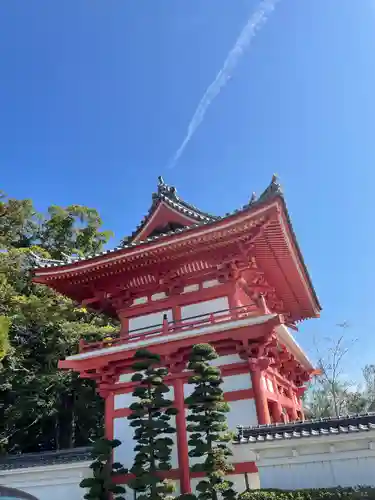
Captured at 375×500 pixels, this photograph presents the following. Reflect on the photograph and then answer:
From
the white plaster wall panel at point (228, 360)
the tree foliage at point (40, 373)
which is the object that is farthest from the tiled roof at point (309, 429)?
the tree foliage at point (40, 373)

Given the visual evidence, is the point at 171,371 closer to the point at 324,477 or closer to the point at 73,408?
the point at 324,477

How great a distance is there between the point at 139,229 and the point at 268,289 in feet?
16.0

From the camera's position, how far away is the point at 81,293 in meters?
13.8

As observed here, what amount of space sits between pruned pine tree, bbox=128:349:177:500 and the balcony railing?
42.9 inches

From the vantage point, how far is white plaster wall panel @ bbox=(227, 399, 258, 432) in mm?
10124

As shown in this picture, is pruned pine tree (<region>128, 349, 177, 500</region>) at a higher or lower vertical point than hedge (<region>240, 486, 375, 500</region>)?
higher

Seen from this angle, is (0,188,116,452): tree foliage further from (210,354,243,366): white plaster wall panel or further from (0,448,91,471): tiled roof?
(210,354,243,366): white plaster wall panel

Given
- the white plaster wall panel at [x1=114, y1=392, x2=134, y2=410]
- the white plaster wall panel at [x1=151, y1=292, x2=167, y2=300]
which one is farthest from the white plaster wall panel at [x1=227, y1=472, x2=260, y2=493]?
the white plaster wall panel at [x1=151, y1=292, x2=167, y2=300]

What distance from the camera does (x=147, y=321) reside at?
12539 mm

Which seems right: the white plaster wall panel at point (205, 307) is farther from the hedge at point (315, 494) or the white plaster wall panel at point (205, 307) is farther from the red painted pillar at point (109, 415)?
the hedge at point (315, 494)

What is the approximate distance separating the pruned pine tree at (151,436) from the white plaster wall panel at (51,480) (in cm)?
190

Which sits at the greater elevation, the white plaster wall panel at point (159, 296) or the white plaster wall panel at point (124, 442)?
the white plaster wall panel at point (159, 296)

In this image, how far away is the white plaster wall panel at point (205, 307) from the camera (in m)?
11.7

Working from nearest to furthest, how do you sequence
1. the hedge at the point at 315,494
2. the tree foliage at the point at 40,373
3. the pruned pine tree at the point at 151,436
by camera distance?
the hedge at the point at 315,494 → the pruned pine tree at the point at 151,436 → the tree foliage at the point at 40,373
